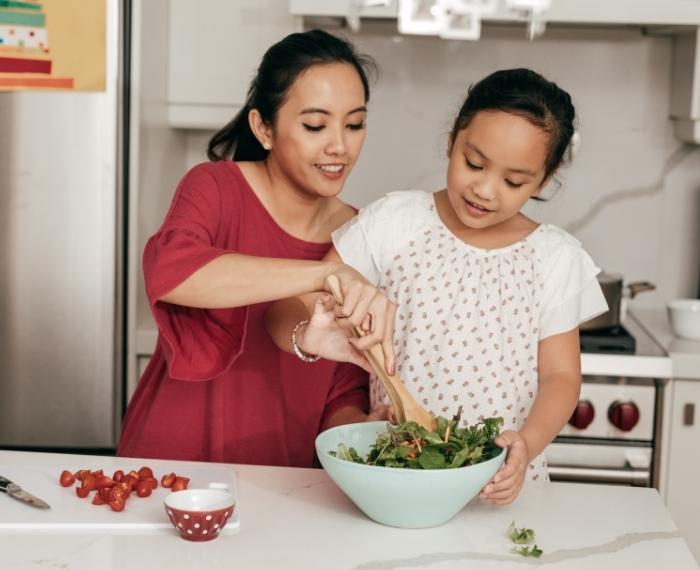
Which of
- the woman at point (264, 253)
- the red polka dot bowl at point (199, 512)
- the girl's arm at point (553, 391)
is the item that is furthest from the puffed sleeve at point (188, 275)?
the girl's arm at point (553, 391)

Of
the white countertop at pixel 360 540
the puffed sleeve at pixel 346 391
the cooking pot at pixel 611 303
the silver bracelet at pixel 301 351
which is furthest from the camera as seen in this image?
the cooking pot at pixel 611 303

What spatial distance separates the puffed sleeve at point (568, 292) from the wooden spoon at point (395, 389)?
15.0 inches

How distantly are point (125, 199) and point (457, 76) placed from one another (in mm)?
1005

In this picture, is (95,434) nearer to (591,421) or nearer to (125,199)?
(125,199)

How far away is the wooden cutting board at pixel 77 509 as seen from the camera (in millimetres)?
1267

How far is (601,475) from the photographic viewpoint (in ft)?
8.04

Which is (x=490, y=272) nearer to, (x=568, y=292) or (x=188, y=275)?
(x=568, y=292)

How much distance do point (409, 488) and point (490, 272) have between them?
0.57m

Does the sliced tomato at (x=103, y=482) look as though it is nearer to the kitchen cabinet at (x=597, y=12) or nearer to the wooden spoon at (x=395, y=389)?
the wooden spoon at (x=395, y=389)

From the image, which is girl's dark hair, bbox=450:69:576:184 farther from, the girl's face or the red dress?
the red dress

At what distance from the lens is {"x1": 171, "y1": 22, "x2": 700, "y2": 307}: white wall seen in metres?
2.93

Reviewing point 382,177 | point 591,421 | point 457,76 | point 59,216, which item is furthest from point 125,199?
point 591,421

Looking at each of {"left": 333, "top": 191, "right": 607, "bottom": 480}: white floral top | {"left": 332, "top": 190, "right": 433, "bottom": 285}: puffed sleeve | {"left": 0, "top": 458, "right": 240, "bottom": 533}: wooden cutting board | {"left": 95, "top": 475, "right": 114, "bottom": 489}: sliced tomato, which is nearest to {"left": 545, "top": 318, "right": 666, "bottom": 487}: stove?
{"left": 333, "top": 191, "right": 607, "bottom": 480}: white floral top

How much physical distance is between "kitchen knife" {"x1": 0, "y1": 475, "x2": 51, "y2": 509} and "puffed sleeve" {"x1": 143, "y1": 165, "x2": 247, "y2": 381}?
0.32 meters
